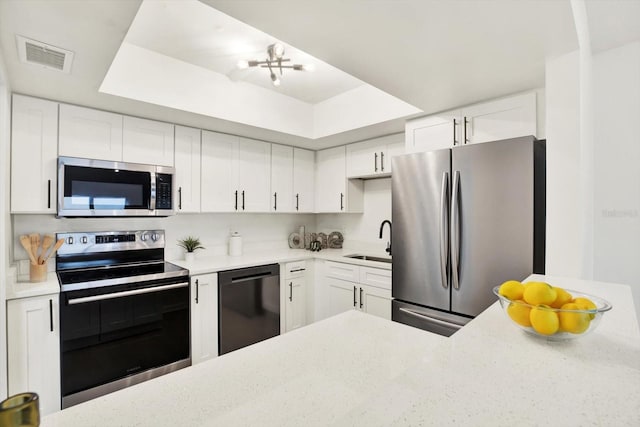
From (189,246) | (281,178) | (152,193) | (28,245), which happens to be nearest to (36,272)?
(28,245)

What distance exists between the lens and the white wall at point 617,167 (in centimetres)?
186

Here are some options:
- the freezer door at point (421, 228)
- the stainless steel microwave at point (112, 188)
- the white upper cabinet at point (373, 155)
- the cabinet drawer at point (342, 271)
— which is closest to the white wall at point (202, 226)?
the stainless steel microwave at point (112, 188)

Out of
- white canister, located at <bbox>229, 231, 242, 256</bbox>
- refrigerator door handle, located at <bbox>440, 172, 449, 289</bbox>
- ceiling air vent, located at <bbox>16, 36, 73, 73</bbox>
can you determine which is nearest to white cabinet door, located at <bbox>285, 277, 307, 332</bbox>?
white canister, located at <bbox>229, 231, 242, 256</bbox>

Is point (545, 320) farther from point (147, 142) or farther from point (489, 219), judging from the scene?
point (147, 142)

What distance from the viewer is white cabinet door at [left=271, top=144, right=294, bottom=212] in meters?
3.40

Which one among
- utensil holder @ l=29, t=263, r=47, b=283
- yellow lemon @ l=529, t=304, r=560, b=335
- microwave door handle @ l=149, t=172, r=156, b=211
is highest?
microwave door handle @ l=149, t=172, r=156, b=211

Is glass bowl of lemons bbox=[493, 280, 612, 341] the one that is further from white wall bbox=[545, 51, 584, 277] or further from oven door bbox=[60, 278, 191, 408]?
oven door bbox=[60, 278, 191, 408]

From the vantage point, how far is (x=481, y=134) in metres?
2.27

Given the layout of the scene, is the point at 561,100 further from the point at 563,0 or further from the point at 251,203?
the point at 251,203

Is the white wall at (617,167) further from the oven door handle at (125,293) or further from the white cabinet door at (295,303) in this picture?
the oven door handle at (125,293)

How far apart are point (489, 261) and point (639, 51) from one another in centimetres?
155

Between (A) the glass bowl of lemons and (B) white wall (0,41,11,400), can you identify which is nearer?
(A) the glass bowl of lemons

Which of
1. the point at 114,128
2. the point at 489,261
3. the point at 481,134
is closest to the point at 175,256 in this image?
the point at 114,128

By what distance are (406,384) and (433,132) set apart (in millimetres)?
2327
